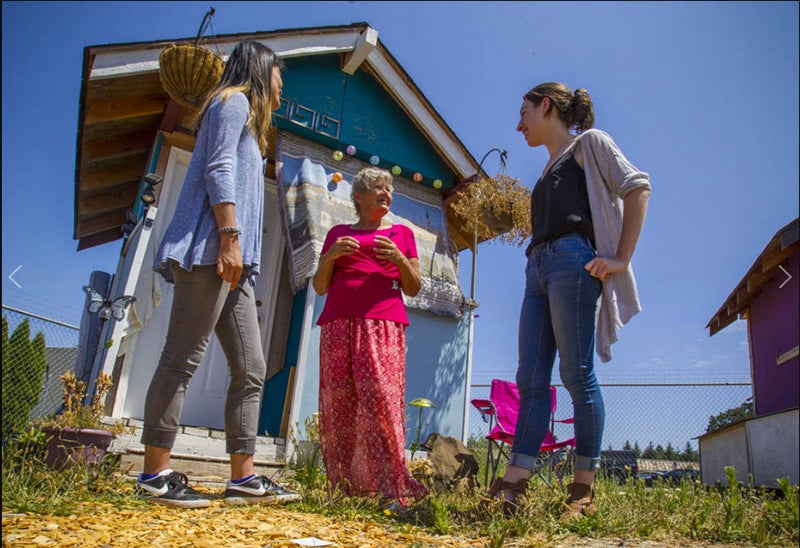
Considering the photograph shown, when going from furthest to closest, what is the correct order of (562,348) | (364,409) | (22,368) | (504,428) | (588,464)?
(22,368) → (504,428) → (364,409) → (562,348) → (588,464)

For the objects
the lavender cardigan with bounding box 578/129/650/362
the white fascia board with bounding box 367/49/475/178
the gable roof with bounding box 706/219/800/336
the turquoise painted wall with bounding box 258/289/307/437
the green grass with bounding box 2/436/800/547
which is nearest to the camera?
the green grass with bounding box 2/436/800/547

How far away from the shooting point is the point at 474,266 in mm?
6191

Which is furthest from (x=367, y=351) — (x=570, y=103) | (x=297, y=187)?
(x=297, y=187)

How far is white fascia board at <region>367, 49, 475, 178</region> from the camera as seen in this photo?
6062 mm

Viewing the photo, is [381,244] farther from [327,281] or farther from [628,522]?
[628,522]

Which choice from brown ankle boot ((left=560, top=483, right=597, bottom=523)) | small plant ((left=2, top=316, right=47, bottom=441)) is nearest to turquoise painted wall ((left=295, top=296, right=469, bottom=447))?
brown ankle boot ((left=560, top=483, right=597, bottom=523))

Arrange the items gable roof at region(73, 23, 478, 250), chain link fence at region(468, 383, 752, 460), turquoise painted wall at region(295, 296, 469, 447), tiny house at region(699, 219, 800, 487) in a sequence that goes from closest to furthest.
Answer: gable roof at region(73, 23, 478, 250), turquoise painted wall at region(295, 296, 469, 447), tiny house at region(699, 219, 800, 487), chain link fence at region(468, 383, 752, 460)

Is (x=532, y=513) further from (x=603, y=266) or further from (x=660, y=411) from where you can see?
(x=660, y=411)

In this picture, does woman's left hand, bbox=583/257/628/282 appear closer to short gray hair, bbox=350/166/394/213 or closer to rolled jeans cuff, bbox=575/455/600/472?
rolled jeans cuff, bbox=575/455/600/472

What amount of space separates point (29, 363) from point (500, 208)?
815cm

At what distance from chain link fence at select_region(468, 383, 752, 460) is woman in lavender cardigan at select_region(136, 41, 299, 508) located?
20.4 ft

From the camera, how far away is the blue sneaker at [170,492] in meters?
2.25

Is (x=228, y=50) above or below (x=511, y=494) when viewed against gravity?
above

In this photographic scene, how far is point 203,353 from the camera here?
93.4 inches
